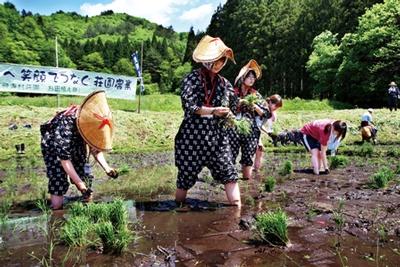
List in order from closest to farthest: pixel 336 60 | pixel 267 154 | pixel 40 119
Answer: pixel 267 154 → pixel 40 119 → pixel 336 60

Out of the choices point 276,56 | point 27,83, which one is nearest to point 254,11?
point 276,56

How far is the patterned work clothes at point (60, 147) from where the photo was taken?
15.9 ft

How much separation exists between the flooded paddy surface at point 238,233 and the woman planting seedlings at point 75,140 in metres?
0.39

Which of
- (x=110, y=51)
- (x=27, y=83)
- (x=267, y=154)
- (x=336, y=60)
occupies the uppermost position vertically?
(x=110, y=51)

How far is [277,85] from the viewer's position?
53.0 metres

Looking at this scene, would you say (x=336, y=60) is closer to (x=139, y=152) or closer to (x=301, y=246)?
(x=139, y=152)

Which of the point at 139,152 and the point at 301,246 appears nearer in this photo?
the point at 301,246

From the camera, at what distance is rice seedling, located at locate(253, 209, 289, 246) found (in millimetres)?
3547

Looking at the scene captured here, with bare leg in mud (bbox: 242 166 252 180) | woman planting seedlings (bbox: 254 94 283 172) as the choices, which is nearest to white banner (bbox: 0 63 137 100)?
woman planting seedlings (bbox: 254 94 283 172)

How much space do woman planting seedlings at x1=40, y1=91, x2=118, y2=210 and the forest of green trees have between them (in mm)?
15796

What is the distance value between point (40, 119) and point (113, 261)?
38.0 ft

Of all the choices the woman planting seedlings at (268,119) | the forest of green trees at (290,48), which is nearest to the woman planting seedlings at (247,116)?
the woman planting seedlings at (268,119)

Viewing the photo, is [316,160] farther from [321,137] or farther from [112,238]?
[112,238]

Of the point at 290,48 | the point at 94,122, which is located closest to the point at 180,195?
the point at 94,122
